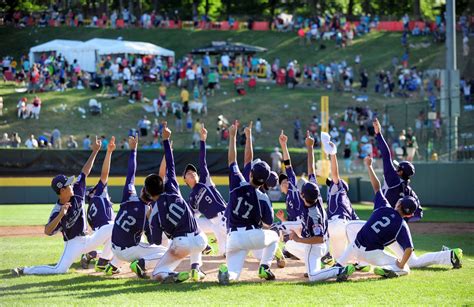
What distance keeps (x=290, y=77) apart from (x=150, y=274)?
3894cm

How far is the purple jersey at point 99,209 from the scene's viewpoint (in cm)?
1394

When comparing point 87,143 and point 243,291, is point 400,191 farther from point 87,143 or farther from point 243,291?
point 87,143

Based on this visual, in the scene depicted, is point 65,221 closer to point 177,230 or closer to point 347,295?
point 177,230

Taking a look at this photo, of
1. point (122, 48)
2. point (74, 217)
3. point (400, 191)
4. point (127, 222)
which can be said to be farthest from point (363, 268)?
point (122, 48)

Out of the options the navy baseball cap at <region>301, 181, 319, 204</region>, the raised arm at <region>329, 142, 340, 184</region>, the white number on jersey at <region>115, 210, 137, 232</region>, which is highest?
the raised arm at <region>329, 142, 340, 184</region>

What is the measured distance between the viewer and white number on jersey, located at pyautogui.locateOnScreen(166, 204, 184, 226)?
1173 cm

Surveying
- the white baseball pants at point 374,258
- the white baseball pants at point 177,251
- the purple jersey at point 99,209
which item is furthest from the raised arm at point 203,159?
the white baseball pants at point 374,258

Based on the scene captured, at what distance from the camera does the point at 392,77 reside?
51.1 m

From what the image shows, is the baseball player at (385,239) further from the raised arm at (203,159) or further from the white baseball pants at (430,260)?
the raised arm at (203,159)

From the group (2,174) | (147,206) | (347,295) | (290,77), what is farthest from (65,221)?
(290,77)

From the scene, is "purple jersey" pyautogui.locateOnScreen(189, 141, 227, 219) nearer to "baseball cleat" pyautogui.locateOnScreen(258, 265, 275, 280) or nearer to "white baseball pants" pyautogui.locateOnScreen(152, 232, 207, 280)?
"white baseball pants" pyautogui.locateOnScreen(152, 232, 207, 280)

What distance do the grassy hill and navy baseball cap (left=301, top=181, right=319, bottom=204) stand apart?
19590 mm

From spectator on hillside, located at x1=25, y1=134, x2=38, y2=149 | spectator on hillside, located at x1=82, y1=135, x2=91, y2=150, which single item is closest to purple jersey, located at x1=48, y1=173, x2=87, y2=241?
spectator on hillside, located at x1=25, y1=134, x2=38, y2=149

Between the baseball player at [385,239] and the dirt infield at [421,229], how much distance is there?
305 inches
